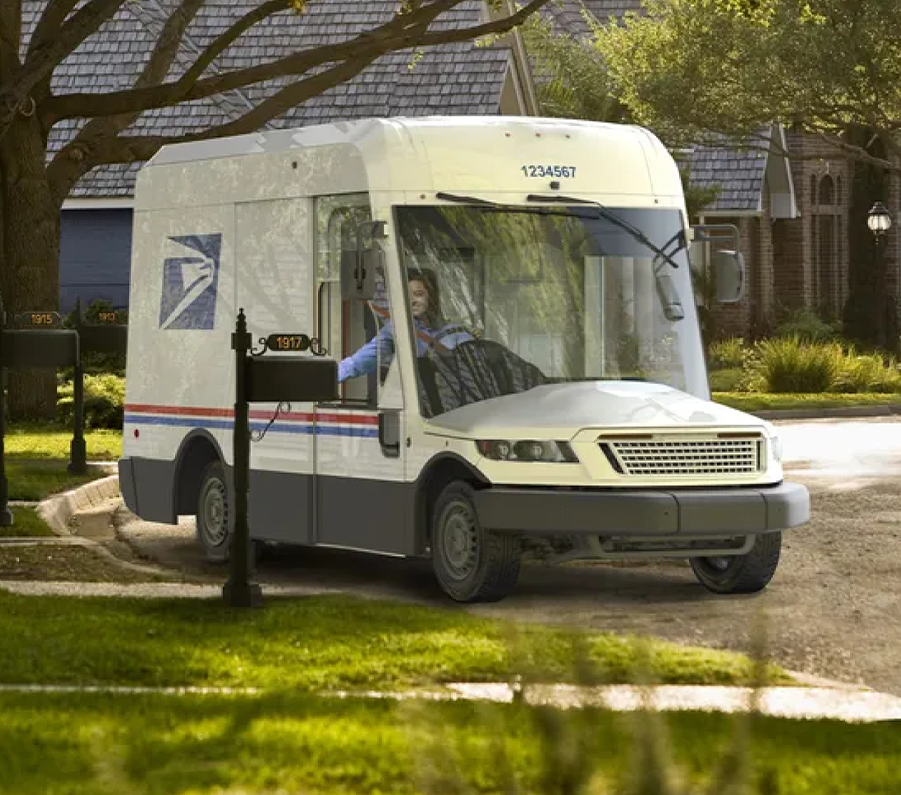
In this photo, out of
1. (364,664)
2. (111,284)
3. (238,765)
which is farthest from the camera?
(111,284)

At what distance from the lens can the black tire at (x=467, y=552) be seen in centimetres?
1368

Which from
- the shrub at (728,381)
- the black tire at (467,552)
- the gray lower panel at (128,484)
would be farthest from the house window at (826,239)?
the black tire at (467,552)

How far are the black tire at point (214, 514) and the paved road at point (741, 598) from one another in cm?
15

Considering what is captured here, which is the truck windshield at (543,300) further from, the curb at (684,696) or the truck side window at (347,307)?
the curb at (684,696)

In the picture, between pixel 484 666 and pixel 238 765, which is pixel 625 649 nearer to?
pixel 484 666

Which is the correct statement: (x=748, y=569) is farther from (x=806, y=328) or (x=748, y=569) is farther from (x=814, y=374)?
(x=806, y=328)

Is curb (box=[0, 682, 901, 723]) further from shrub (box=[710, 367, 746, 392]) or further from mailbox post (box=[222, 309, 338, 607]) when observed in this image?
shrub (box=[710, 367, 746, 392])

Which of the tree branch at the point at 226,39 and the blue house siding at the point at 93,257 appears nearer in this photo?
the tree branch at the point at 226,39

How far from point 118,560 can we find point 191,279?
2171mm

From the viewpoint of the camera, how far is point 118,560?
611 inches

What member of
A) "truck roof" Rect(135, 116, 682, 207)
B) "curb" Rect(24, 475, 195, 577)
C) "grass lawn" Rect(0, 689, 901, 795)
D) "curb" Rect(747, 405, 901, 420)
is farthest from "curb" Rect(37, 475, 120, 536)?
"curb" Rect(747, 405, 901, 420)

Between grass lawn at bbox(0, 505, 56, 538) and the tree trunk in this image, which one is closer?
grass lawn at bbox(0, 505, 56, 538)

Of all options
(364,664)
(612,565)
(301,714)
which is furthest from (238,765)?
(612,565)

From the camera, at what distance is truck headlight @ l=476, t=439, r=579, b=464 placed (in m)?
13.7
